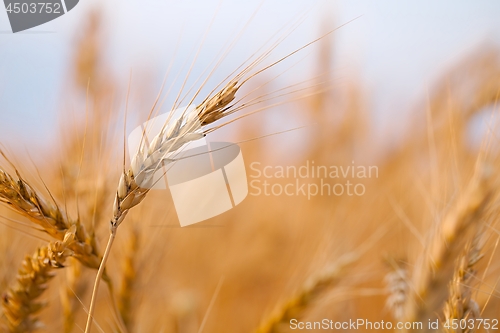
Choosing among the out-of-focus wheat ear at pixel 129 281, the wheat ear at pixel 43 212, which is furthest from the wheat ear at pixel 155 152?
the out-of-focus wheat ear at pixel 129 281

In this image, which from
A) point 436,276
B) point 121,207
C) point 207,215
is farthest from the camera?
point 207,215

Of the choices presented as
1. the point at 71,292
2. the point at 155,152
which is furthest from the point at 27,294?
the point at 155,152

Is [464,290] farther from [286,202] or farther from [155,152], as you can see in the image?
[155,152]

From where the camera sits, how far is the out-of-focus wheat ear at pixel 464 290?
24.3 inches

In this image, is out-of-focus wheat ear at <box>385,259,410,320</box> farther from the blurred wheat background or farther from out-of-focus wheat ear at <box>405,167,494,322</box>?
out-of-focus wheat ear at <box>405,167,494,322</box>

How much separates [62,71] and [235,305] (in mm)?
846

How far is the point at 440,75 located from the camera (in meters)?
0.96

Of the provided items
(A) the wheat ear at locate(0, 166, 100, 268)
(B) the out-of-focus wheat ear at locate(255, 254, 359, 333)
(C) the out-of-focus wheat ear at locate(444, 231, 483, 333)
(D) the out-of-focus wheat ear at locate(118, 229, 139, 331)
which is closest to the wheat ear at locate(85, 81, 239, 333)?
(A) the wheat ear at locate(0, 166, 100, 268)

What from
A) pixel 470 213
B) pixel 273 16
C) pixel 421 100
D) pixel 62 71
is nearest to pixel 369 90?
pixel 421 100

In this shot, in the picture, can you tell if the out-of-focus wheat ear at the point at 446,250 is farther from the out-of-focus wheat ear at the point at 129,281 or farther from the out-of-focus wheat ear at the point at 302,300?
the out-of-focus wheat ear at the point at 129,281

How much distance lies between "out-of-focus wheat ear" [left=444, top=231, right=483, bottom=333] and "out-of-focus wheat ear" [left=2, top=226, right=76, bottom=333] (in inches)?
27.0

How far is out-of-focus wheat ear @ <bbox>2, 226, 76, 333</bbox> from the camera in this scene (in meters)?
0.54

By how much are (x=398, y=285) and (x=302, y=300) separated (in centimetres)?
24

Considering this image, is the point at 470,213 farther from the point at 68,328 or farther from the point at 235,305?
the point at 68,328
